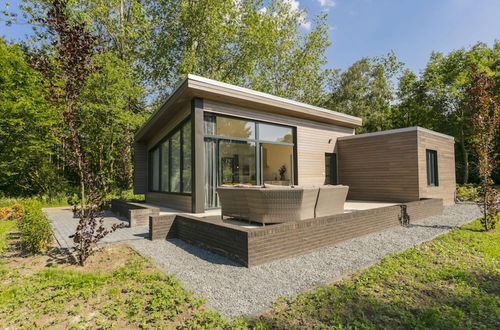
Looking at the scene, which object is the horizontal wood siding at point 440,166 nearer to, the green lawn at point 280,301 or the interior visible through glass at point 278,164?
the interior visible through glass at point 278,164

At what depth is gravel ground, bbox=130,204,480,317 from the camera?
2.55m

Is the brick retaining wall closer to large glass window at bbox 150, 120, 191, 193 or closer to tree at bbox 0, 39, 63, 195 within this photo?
large glass window at bbox 150, 120, 191, 193

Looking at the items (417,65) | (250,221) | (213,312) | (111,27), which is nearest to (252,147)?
(250,221)

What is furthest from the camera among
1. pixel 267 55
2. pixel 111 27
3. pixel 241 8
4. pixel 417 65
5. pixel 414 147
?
pixel 417 65

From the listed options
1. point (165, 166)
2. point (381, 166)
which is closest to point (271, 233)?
point (165, 166)

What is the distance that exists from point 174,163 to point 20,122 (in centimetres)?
859

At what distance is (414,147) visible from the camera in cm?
809

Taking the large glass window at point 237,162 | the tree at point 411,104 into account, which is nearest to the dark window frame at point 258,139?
the large glass window at point 237,162

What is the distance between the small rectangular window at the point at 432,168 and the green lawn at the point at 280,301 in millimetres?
6288

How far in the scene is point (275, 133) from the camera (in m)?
8.31

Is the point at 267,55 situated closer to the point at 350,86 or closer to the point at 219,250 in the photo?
the point at 350,86

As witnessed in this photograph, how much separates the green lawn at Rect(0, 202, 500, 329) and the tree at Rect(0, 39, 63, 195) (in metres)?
10.7

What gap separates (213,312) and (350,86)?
24312 mm

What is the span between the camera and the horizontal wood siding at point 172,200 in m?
6.90
